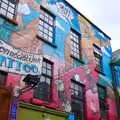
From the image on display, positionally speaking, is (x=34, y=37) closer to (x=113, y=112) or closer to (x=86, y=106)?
(x=86, y=106)

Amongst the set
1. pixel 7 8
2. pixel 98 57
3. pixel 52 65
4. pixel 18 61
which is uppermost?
pixel 7 8

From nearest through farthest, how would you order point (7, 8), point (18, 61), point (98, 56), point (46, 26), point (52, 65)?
point (18, 61)
point (7, 8)
point (52, 65)
point (46, 26)
point (98, 56)

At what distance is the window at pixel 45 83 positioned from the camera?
12219 millimetres

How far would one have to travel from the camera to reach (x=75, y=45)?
1642cm

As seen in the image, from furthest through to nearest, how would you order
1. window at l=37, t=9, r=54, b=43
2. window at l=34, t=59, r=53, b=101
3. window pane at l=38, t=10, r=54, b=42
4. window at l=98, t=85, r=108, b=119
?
window at l=98, t=85, r=108, b=119, window pane at l=38, t=10, r=54, b=42, window at l=37, t=9, r=54, b=43, window at l=34, t=59, r=53, b=101

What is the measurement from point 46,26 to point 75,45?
2747 millimetres

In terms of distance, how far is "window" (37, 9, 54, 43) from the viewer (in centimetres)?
1409

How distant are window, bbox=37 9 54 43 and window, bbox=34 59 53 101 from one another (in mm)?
1624

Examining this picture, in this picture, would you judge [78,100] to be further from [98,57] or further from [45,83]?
[98,57]

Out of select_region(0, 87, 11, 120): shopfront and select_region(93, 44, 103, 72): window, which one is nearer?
select_region(0, 87, 11, 120): shopfront

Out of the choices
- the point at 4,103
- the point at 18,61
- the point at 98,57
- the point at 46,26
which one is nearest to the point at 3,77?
the point at 18,61

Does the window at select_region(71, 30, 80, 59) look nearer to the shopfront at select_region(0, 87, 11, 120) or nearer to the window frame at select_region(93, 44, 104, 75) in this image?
the window frame at select_region(93, 44, 104, 75)

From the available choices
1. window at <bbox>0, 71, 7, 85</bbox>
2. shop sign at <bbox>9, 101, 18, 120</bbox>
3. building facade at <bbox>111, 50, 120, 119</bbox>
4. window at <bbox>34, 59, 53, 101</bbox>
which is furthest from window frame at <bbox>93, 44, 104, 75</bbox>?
shop sign at <bbox>9, 101, 18, 120</bbox>

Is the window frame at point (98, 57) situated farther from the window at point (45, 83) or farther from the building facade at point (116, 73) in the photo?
the window at point (45, 83)
